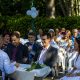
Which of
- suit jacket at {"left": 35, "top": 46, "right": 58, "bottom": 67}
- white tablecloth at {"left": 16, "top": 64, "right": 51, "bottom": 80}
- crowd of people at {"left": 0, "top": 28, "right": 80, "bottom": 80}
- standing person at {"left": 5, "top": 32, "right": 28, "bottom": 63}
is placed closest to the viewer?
crowd of people at {"left": 0, "top": 28, "right": 80, "bottom": 80}

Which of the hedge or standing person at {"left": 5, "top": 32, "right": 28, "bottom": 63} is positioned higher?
the hedge

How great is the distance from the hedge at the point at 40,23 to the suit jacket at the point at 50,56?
12.9 meters

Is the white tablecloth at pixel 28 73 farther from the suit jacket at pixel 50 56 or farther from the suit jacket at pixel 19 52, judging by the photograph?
the suit jacket at pixel 50 56

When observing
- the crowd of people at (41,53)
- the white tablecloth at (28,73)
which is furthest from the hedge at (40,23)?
the white tablecloth at (28,73)

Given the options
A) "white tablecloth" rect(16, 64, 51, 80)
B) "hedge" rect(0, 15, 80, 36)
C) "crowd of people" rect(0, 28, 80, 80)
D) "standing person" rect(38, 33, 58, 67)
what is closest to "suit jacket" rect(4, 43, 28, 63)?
"crowd of people" rect(0, 28, 80, 80)

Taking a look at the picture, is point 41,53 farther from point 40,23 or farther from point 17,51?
point 40,23

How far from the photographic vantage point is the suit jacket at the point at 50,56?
10320 millimetres

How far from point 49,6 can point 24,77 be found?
1976 centimetres

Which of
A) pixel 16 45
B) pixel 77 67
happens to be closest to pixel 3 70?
pixel 77 67

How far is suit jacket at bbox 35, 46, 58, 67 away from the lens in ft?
33.9

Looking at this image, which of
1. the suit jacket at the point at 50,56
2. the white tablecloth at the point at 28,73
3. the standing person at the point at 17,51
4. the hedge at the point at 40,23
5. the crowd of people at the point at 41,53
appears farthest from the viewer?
the hedge at the point at 40,23

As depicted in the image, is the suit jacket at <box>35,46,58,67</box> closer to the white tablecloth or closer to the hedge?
the white tablecloth

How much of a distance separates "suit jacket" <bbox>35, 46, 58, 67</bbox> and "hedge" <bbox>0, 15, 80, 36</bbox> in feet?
42.2

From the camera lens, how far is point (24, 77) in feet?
26.8
